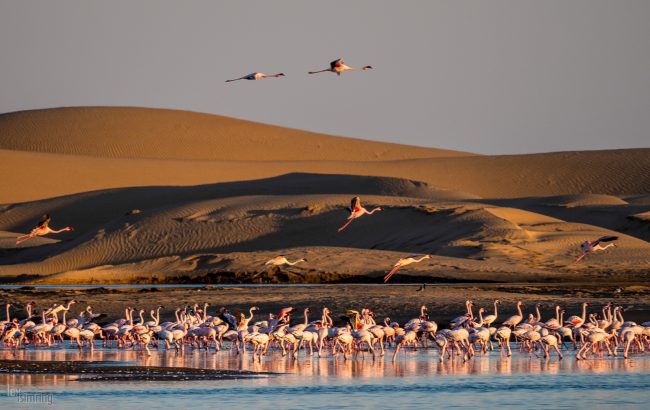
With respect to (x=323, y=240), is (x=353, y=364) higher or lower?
lower

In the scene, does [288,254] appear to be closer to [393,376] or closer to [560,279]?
[560,279]

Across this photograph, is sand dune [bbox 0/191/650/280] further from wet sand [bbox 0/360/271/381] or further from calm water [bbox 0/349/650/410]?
wet sand [bbox 0/360/271/381]

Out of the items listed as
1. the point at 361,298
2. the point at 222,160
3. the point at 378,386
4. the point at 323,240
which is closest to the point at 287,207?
the point at 323,240

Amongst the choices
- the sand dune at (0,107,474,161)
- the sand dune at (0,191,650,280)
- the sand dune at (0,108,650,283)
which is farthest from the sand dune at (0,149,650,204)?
the sand dune at (0,191,650,280)

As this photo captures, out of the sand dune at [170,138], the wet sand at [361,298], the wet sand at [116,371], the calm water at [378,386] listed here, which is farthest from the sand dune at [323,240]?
the sand dune at [170,138]

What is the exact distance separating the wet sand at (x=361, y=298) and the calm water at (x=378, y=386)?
671 centimetres

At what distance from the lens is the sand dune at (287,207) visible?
52906mm

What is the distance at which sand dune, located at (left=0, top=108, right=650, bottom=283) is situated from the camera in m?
52.9

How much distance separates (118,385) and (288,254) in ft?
105

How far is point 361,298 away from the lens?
119 feet

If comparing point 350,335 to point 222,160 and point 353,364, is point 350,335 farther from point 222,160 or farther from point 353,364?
point 222,160

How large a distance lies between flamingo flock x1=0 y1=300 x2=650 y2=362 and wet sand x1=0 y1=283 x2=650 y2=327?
10.0 ft

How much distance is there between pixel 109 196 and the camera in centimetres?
9538

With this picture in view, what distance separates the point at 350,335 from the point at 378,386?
4.55m
